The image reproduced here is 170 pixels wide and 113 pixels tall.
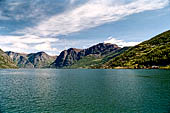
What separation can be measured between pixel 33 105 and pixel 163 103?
51.1m

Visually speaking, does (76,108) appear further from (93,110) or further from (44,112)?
(44,112)

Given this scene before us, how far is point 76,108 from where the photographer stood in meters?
54.6

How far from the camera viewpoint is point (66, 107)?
55938 millimetres

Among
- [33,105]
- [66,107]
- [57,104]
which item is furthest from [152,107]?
[33,105]

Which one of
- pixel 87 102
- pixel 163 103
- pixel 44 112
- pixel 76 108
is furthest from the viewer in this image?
pixel 87 102

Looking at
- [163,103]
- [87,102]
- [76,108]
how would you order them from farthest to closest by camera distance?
[87,102]
[163,103]
[76,108]

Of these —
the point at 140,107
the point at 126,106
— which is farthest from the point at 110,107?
the point at 140,107

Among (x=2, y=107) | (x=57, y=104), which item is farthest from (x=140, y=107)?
(x=2, y=107)

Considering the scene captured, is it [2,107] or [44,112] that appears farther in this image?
[2,107]

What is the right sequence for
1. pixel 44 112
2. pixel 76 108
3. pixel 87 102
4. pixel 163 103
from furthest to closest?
pixel 87 102 < pixel 163 103 < pixel 76 108 < pixel 44 112

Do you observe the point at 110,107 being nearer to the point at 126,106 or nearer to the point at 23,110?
the point at 126,106

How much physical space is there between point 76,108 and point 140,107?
913 inches

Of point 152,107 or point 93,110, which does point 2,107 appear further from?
point 152,107

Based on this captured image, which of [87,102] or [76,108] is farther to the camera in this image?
[87,102]
